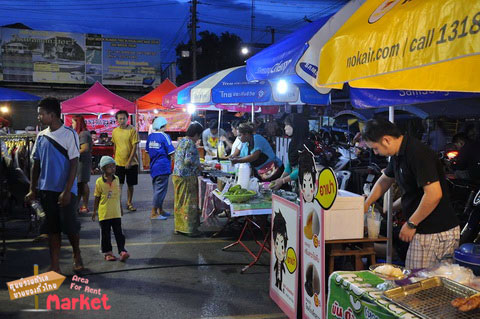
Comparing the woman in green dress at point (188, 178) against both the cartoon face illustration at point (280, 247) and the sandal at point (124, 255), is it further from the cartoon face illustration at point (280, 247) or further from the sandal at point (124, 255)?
the cartoon face illustration at point (280, 247)

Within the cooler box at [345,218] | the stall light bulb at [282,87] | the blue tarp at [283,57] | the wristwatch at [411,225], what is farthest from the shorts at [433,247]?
the stall light bulb at [282,87]

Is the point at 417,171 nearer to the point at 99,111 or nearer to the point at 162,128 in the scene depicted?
the point at 162,128

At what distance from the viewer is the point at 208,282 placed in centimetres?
535

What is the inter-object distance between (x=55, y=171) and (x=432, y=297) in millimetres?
4252

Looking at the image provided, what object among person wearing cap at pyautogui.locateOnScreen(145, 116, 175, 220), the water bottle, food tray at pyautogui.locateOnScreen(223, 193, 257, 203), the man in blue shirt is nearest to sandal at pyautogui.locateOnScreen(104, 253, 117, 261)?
the man in blue shirt

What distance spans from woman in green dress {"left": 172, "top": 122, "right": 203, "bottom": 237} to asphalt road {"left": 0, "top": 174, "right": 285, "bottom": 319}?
345 millimetres

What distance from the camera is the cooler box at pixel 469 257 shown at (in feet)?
10.3

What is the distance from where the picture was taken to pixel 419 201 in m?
3.57

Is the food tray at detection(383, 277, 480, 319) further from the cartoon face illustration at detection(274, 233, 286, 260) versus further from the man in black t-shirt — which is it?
the cartoon face illustration at detection(274, 233, 286, 260)

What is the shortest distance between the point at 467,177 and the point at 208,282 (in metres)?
5.51

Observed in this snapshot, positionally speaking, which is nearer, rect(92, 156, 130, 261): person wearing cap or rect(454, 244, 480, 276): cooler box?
Answer: rect(454, 244, 480, 276): cooler box

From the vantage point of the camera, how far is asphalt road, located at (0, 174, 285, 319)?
450 centimetres

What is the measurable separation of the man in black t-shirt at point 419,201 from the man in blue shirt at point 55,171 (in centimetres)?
348

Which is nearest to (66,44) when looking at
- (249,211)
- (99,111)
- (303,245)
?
(99,111)
